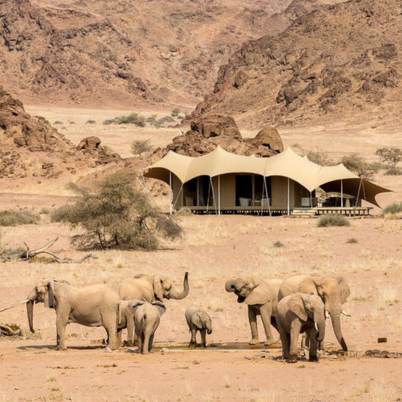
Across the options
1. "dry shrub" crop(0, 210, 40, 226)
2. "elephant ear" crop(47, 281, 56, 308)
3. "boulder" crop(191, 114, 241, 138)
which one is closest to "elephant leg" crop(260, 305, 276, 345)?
"elephant ear" crop(47, 281, 56, 308)

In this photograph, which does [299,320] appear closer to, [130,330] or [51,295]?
[130,330]

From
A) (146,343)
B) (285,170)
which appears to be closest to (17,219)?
(285,170)

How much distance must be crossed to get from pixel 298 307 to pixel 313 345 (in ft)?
1.55

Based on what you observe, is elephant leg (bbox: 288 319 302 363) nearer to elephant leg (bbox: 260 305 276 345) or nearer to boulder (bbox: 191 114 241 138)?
elephant leg (bbox: 260 305 276 345)

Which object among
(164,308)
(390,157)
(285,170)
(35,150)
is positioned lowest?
(164,308)

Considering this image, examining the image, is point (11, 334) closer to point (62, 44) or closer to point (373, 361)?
point (373, 361)

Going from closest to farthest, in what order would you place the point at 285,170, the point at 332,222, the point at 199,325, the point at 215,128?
the point at 199,325 → the point at 332,222 → the point at 285,170 → the point at 215,128

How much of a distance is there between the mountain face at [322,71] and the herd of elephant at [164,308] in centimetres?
7268

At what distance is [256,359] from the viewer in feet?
39.9

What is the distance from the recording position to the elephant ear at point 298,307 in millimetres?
11578

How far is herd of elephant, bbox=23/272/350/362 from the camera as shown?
11750mm

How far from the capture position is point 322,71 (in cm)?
9525

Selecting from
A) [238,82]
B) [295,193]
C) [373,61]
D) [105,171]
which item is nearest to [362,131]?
[373,61]

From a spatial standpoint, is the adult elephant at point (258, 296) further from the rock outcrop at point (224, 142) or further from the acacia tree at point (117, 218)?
the rock outcrop at point (224, 142)
